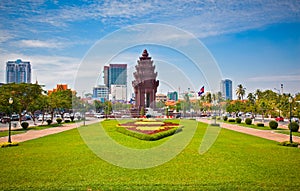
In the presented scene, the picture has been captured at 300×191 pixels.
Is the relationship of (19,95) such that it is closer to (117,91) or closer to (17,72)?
(117,91)

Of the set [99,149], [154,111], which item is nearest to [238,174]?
[99,149]

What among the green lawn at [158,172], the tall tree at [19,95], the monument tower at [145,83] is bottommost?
the green lawn at [158,172]

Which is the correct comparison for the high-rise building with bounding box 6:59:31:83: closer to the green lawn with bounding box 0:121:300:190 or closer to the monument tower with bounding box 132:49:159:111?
the monument tower with bounding box 132:49:159:111

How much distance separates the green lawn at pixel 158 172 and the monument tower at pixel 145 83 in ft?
165

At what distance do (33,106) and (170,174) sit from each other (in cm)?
3243

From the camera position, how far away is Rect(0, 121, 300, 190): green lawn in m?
10.4

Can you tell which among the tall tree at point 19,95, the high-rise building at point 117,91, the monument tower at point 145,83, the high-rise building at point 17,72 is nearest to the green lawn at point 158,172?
the tall tree at point 19,95

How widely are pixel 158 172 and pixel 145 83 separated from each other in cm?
5593

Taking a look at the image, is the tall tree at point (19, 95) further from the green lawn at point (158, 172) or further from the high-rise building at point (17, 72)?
the high-rise building at point (17, 72)

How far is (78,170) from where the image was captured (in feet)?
41.3

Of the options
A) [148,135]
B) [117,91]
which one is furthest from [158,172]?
[117,91]

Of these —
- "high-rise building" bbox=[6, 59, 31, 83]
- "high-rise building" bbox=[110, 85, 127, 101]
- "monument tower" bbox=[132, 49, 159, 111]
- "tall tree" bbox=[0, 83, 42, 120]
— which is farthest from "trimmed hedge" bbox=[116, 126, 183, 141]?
"high-rise building" bbox=[6, 59, 31, 83]

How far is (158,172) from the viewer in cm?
1241

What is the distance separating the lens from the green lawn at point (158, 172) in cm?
1038
